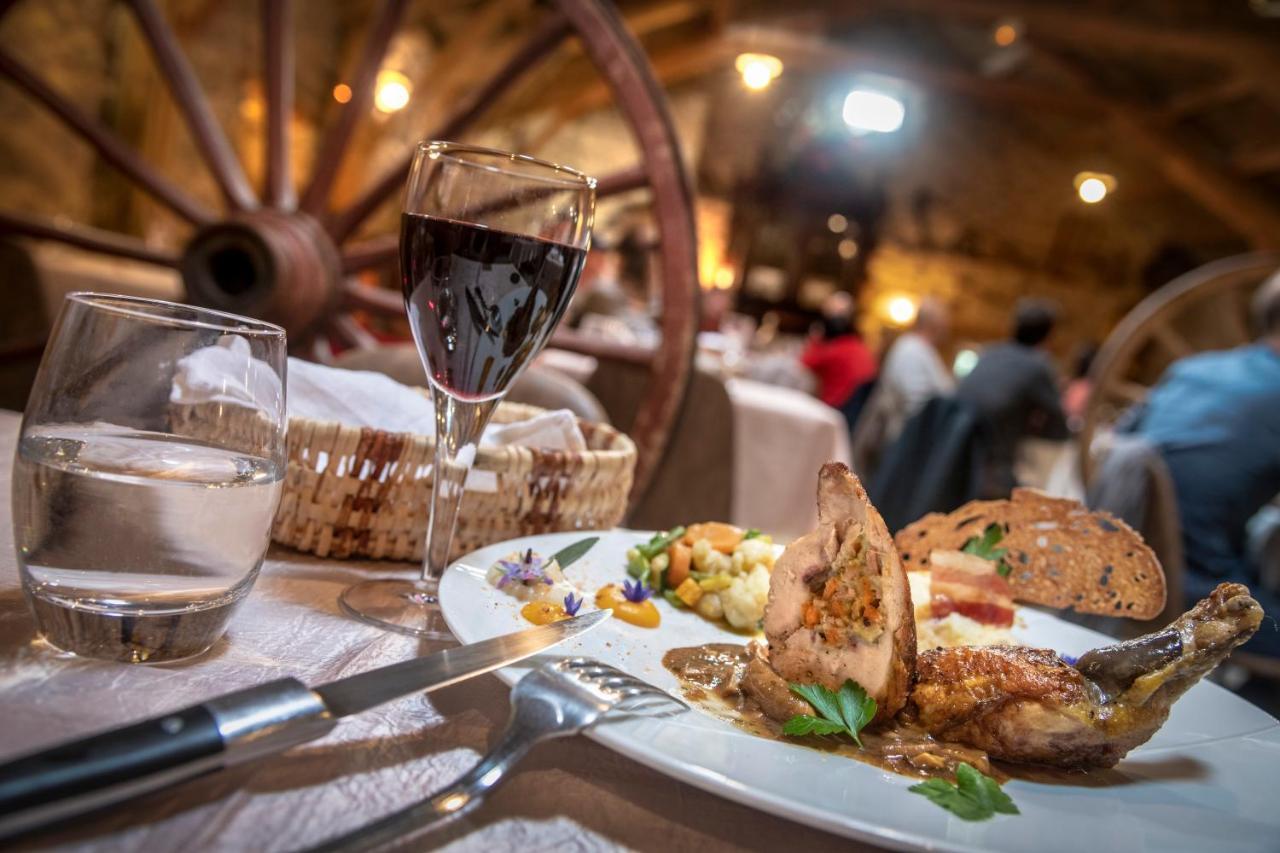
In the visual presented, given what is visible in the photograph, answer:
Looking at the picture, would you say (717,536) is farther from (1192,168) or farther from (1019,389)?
(1192,168)

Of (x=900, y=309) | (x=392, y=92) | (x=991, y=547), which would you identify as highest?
(x=392, y=92)

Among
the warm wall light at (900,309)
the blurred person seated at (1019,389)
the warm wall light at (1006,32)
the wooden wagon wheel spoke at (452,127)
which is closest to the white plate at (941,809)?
the wooden wagon wheel spoke at (452,127)

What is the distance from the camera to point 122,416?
482mm

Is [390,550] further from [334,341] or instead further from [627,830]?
[334,341]

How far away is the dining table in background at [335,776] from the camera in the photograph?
0.36 meters

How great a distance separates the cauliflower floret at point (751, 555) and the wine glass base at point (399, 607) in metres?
0.26

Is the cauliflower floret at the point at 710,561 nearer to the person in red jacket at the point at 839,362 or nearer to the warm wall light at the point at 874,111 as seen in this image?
the person in red jacket at the point at 839,362

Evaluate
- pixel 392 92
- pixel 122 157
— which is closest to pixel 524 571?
pixel 122 157

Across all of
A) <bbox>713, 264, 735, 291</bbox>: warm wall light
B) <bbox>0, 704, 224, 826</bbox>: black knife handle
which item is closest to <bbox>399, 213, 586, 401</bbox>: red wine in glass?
<bbox>0, 704, 224, 826</bbox>: black knife handle

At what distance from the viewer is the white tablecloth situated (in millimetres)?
2686

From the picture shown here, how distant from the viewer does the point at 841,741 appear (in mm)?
529

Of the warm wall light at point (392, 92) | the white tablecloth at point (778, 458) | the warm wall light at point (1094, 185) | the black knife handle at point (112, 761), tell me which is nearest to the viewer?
the black knife handle at point (112, 761)

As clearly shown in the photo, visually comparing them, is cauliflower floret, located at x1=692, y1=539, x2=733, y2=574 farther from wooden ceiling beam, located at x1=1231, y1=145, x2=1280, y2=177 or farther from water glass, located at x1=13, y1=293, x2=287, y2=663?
wooden ceiling beam, located at x1=1231, y1=145, x2=1280, y2=177

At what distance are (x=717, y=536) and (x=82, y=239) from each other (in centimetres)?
138
